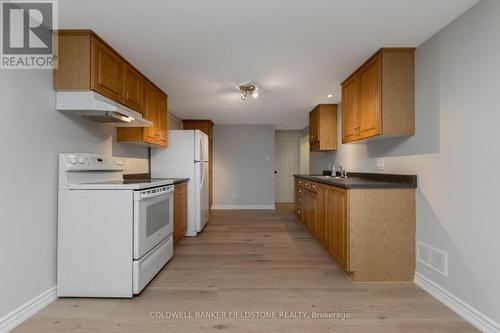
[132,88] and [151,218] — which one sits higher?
[132,88]

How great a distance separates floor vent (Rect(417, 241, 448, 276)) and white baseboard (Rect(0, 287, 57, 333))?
3.18 m

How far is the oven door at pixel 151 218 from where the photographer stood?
85.9 inches

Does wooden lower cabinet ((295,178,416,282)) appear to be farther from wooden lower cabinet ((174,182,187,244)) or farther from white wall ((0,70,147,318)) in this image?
white wall ((0,70,147,318))

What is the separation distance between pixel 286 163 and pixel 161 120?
15.8 ft

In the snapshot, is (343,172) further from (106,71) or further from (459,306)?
(106,71)

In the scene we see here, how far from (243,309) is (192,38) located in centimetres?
227

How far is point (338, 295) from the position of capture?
86.1 inches

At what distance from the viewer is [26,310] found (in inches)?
73.4

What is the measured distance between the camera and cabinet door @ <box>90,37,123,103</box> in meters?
2.22

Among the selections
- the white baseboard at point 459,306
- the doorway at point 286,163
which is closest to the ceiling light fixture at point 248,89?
the white baseboard at point 459,306

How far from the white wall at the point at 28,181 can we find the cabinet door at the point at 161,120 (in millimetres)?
1406

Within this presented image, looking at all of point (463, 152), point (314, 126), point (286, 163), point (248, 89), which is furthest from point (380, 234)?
point (286, 163)

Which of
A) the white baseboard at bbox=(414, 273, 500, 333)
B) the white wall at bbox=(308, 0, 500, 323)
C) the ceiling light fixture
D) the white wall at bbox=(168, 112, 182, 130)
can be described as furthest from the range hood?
the white baseboard at bbox=(414, 273, 500, 333)

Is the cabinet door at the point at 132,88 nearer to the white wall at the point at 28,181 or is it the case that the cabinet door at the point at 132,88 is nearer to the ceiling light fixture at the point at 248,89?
the white wall at the point at 28,181
